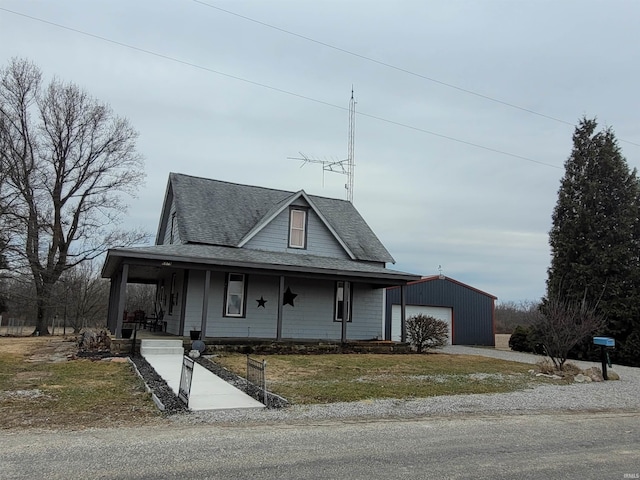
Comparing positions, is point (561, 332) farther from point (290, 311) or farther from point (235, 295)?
point (235, 295)

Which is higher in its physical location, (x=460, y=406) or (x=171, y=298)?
(x=171, y=298)

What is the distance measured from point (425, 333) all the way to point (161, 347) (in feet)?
30.9

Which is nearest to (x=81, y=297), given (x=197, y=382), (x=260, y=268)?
(x=260, y=268)

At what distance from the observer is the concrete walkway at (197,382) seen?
24.7 ft

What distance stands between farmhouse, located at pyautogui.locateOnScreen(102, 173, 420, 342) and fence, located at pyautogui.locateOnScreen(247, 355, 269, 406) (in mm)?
5702

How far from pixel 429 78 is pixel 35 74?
24696mm

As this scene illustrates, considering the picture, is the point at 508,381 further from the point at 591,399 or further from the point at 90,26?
the point at 90,26

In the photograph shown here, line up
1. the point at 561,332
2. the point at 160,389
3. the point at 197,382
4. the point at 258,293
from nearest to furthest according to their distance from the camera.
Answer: the point at 160,389 → the point at 197,382 → the point at 561,332 → the point at 258,293

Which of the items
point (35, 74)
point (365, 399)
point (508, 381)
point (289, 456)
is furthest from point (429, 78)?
point (35, 74)

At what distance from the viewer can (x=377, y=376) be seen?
36.4 ft

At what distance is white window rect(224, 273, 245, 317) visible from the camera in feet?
55.9

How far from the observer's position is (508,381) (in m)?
11.2

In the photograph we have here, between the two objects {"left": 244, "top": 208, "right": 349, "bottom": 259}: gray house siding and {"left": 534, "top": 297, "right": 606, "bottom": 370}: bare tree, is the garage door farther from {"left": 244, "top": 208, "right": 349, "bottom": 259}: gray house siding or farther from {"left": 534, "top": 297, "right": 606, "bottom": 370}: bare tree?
{"left": 534, "top": 297, "right": 606, "bottom": 370}: bare tree

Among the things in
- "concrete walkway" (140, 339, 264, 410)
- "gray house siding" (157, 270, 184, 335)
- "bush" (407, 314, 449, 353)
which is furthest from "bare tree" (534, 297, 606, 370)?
"gray house siding" (157, 270, 184, 335)
